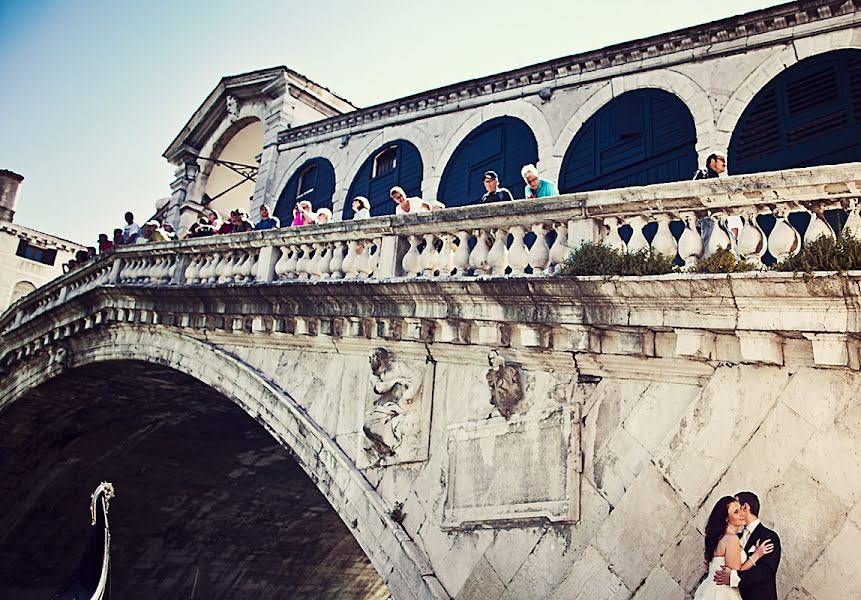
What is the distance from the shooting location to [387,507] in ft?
22.7

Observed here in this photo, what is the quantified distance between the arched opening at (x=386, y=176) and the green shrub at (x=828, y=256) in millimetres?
7736

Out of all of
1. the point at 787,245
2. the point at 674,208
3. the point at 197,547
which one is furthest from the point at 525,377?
the point at 197,547

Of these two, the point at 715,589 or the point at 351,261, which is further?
the point at 351,261

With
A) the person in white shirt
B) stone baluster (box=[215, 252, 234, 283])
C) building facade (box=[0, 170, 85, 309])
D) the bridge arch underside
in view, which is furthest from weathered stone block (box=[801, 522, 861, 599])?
building facade (box=[0, 170, 85, 309])

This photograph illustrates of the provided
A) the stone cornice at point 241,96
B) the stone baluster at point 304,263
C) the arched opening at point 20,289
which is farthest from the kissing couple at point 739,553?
the arched opening at point 20,289

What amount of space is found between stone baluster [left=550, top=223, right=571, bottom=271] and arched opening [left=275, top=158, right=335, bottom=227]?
8.01 m

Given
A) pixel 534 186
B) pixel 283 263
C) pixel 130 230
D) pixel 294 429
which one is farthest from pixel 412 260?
pixel 130 230

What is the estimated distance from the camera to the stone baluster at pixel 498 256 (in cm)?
652

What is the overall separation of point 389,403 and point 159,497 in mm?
10817

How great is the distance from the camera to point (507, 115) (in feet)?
Result: 36.8

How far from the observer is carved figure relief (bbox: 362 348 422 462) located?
276 inches

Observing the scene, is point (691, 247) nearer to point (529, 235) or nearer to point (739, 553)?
point (739, 553)

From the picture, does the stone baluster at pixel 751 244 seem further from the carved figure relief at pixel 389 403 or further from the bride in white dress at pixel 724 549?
the carved figure relief at pixel 389 403

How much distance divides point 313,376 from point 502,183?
416 centimetres
